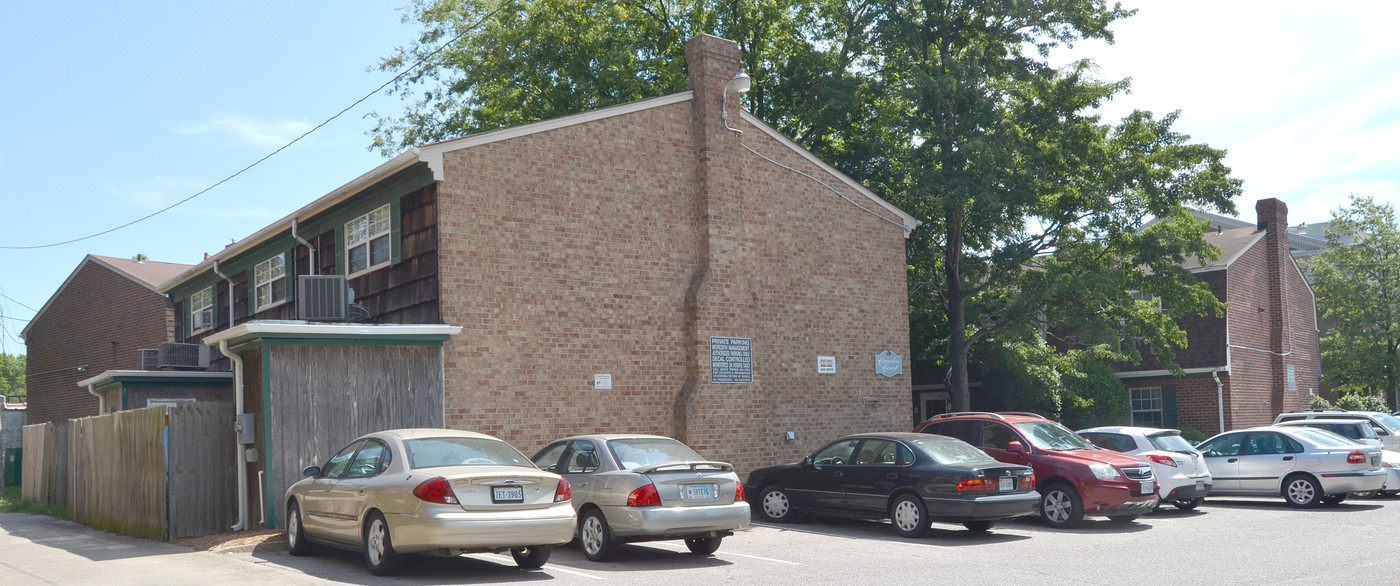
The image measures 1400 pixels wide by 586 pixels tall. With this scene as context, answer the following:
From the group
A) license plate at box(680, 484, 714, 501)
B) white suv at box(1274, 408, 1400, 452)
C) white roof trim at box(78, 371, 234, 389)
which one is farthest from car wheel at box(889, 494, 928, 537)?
white roof trim at box(78, 371, 234, 389)

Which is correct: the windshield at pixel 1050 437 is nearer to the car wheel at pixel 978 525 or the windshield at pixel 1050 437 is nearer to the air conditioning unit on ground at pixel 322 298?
the car wheel at pixel 978 525

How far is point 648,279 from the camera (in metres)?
18.2

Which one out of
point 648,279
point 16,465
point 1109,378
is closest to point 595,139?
point 648,279

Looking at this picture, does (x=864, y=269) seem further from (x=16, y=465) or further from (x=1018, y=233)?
(x=16, y=465)

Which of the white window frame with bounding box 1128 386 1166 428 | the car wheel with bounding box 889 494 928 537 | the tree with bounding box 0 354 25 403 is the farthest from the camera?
the tree with bounding box 0 354 25 403

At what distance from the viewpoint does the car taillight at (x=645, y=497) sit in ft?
38.4

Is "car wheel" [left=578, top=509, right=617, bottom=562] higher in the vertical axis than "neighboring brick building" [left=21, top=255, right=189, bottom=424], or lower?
lower

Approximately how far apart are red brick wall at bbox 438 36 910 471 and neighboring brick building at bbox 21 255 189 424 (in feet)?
62.5

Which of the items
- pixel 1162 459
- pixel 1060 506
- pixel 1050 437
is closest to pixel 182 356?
pixel 1050 437

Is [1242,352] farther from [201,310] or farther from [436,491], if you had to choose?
[201,310]

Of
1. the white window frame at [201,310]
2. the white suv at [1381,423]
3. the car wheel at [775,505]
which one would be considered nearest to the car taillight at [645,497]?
the car wheel at [775,505]

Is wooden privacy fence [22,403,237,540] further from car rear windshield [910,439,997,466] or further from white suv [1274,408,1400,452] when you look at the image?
white suv [1274,408,1400,452]

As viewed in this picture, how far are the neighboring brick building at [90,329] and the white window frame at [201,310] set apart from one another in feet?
12.7

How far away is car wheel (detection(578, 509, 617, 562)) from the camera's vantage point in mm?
11922
